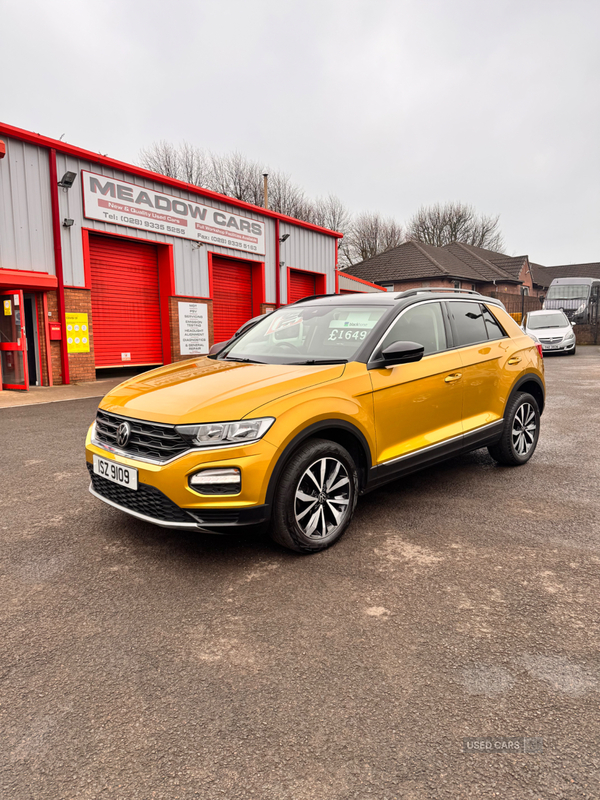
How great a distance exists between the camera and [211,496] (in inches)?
A: 121

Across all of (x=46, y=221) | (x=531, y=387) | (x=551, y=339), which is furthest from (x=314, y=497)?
(x=551, y=339)

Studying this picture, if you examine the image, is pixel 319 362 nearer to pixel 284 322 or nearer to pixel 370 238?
pixel 284 322

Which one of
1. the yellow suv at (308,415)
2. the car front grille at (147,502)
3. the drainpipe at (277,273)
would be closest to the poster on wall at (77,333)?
the drainpipe at (277,273)

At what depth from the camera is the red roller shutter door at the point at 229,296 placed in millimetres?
18281

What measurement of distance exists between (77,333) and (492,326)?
11.0m

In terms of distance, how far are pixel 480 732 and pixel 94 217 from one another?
14370mm

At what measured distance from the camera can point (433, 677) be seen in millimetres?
2264

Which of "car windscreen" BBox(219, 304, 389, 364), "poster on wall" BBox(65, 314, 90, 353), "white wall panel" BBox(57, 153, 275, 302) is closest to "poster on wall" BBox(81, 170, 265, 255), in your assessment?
"white wall panel" BBox(57, 153, 275, 302)

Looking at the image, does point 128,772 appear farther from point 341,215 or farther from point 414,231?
point 414,231

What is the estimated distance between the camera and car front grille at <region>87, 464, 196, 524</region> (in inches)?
123

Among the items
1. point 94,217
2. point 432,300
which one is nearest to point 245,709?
point 432,300

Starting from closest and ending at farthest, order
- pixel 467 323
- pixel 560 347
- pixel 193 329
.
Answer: pixel 467 323 < pixel 193 329 < pixel 560 347

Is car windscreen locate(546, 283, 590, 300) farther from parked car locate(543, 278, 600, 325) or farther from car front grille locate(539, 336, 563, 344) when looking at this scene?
car front grille locate(539, 336, 563, 344)

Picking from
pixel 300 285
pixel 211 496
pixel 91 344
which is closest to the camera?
pixel 211 496
